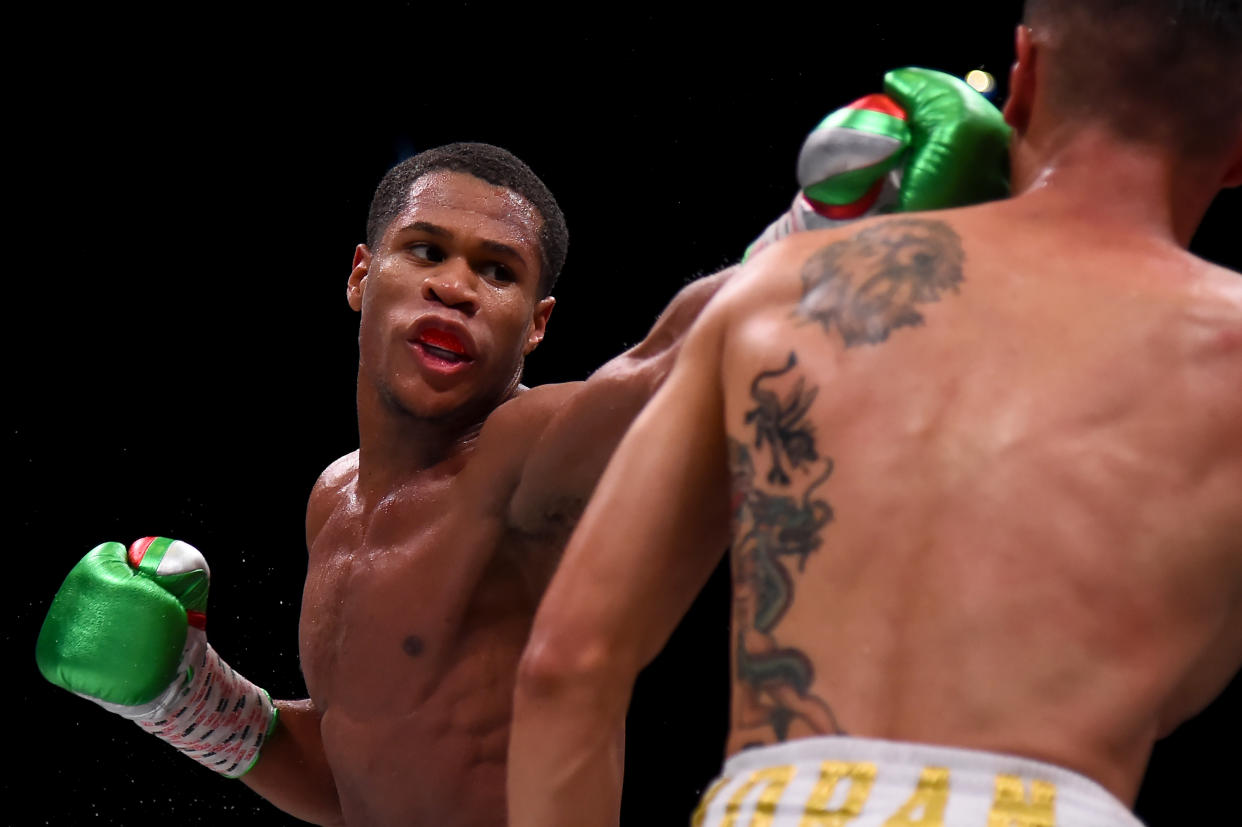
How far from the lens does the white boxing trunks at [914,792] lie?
966 mm

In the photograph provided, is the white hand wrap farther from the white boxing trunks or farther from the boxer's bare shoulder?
the white boxing trunks

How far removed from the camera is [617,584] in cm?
113

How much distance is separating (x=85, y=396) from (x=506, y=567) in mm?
1758

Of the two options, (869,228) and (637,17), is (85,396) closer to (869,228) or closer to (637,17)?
(637,17)

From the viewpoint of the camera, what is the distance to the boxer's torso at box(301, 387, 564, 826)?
75.4 inches

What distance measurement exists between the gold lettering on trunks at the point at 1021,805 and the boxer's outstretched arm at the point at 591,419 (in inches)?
27.6

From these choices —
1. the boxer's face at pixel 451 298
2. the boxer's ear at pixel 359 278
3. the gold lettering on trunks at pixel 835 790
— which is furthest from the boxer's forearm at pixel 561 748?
the boxer's ear at pixel 359 278

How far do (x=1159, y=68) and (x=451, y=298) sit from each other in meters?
Answer: 1.08

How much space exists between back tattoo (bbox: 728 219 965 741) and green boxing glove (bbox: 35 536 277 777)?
134 cm

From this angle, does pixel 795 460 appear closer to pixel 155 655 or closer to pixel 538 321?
pixel 538 321

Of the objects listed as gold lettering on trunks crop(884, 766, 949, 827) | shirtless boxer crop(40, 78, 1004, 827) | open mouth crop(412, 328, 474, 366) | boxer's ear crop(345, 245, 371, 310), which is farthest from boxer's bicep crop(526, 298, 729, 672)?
boxer's ear crop(345, 245, 371, 310)

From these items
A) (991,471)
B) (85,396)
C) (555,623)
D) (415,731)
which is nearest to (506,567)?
(415,731)

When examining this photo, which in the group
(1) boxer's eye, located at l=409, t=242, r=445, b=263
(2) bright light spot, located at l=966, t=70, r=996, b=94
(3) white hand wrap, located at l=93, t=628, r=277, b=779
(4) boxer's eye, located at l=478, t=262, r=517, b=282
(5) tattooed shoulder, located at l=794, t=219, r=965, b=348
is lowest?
(3) white hand wrap, located at l=93, t=628, r=277, b=779

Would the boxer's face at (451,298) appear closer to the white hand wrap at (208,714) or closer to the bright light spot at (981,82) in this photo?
the white hand wrap at (208,714)
